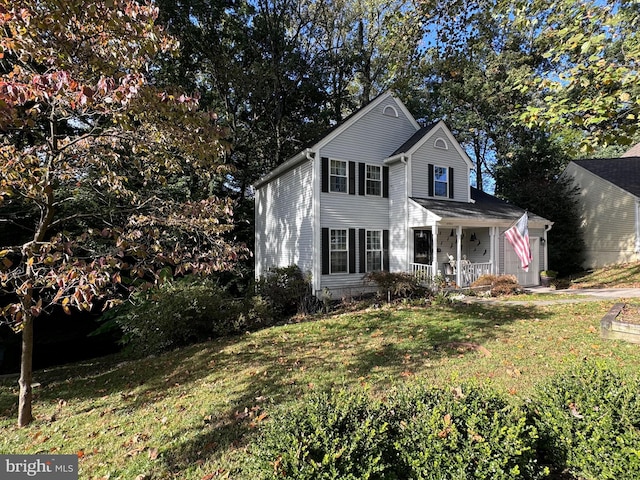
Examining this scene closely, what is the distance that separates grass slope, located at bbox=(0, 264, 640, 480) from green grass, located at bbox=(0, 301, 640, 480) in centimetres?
2

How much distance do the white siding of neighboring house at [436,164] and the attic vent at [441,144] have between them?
0.29 feet

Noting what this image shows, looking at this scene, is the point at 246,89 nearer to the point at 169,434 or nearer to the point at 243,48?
the point at 243,48

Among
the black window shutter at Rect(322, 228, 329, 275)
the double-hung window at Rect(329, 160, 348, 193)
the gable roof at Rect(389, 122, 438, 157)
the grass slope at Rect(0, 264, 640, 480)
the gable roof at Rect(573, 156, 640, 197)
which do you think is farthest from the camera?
the gable roof at Rect(573, 156, 640, 197)

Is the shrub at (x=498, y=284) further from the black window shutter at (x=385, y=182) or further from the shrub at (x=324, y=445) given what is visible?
the shrub at (x=324, y=445)

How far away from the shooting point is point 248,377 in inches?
219

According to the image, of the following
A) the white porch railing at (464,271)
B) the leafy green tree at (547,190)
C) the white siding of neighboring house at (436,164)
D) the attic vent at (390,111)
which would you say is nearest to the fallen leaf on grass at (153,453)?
the white porch railing at (464,271)

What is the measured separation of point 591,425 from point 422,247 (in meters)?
11.9

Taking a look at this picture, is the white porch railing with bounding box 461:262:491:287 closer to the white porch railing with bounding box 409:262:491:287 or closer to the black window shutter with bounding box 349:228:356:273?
the white porch railing with bounding box 409:262:491:287

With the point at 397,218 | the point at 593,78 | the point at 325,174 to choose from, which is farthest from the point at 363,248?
the point at 593,78

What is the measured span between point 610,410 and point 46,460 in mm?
5514

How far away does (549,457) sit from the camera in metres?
2.63

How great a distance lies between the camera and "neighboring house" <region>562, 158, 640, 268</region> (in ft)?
55.9

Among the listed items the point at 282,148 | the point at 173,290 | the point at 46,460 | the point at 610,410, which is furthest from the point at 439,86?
the point at 46,460

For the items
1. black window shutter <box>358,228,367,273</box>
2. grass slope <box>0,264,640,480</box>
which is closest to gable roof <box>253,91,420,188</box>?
black window shutter <box>358,228,367,273</box>
